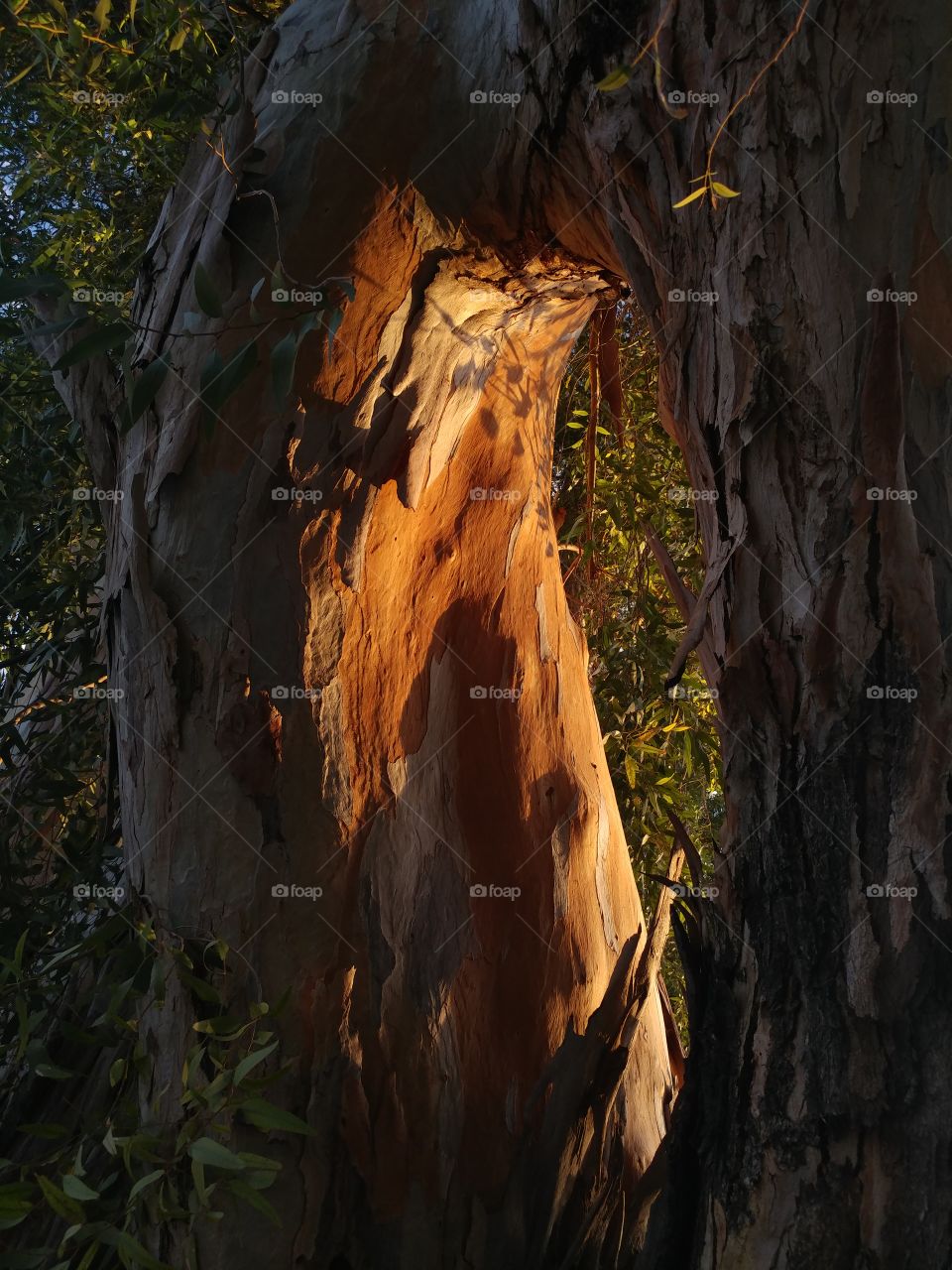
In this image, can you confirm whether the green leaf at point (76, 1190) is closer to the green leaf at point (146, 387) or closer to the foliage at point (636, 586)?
the green leaf at point (146, 387)

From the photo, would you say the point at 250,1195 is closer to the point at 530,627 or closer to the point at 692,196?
the point at 530,627

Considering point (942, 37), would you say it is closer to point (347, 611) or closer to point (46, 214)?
point (347, 611)

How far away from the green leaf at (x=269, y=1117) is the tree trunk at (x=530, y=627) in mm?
183

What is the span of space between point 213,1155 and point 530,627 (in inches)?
45.7

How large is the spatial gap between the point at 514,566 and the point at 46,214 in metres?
1.64

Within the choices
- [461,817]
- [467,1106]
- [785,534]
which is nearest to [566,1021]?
[467,1106]

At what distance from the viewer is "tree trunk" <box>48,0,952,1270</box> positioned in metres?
1.17

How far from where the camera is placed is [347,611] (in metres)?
1.77

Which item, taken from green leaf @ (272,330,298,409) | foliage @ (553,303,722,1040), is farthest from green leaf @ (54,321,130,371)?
foliage @ (553,303,722,1040)

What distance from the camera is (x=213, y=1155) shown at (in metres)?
1.27

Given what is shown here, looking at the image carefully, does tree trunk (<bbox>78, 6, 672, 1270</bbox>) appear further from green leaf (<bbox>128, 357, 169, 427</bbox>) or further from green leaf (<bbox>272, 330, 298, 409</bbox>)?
green leaf (<bbox>272, 330, 298, 409</bbox>)

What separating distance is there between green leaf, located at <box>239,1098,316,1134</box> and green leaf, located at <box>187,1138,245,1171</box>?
0.08m

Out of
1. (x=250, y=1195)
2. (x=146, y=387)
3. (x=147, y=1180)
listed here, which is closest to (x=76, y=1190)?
(x=147, y=1180)

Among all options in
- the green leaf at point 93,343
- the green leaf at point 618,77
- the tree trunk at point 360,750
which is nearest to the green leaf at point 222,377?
the green leaf at point 93,343
